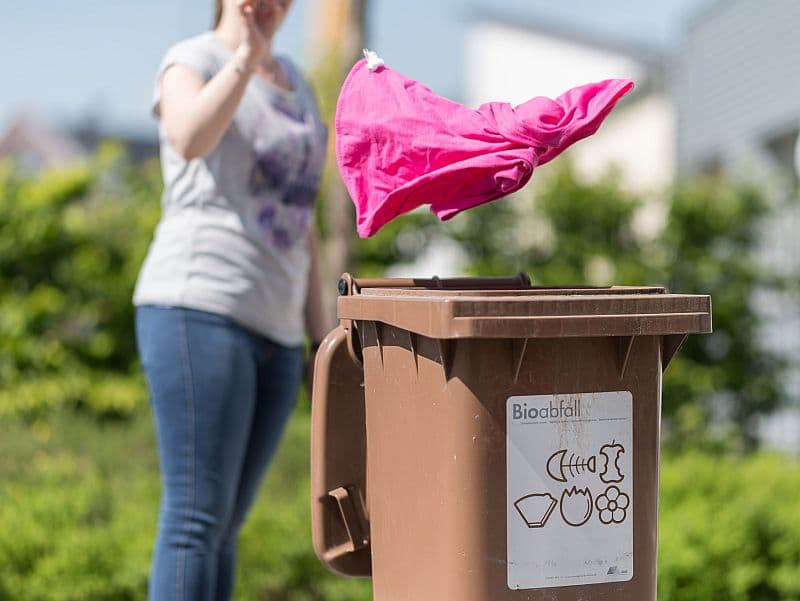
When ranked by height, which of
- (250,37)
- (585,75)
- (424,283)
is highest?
(585,75)

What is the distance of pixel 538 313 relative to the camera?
2158 mm

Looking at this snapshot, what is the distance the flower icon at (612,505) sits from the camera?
2236 mm

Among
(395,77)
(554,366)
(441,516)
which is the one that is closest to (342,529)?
(441,516)

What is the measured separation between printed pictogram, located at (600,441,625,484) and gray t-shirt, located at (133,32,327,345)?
107cm

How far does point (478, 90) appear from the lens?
2588cm

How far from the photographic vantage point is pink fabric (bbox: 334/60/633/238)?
2373mm

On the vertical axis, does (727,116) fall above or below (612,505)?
above

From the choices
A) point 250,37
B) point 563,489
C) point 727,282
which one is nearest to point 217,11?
point 250,37

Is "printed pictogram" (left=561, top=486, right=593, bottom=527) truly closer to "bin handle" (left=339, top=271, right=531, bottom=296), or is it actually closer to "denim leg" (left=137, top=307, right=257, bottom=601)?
"bin handle" (left=339, top=271, right=531, bottom=296)

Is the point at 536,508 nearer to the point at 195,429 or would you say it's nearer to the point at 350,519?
the point at 350,519

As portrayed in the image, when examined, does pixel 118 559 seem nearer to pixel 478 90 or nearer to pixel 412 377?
pixel 412 377

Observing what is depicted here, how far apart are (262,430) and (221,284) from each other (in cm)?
43

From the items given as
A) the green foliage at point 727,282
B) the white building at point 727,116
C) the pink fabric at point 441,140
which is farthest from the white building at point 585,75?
the pink fabric at point 441,140

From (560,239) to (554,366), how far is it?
575 cm
